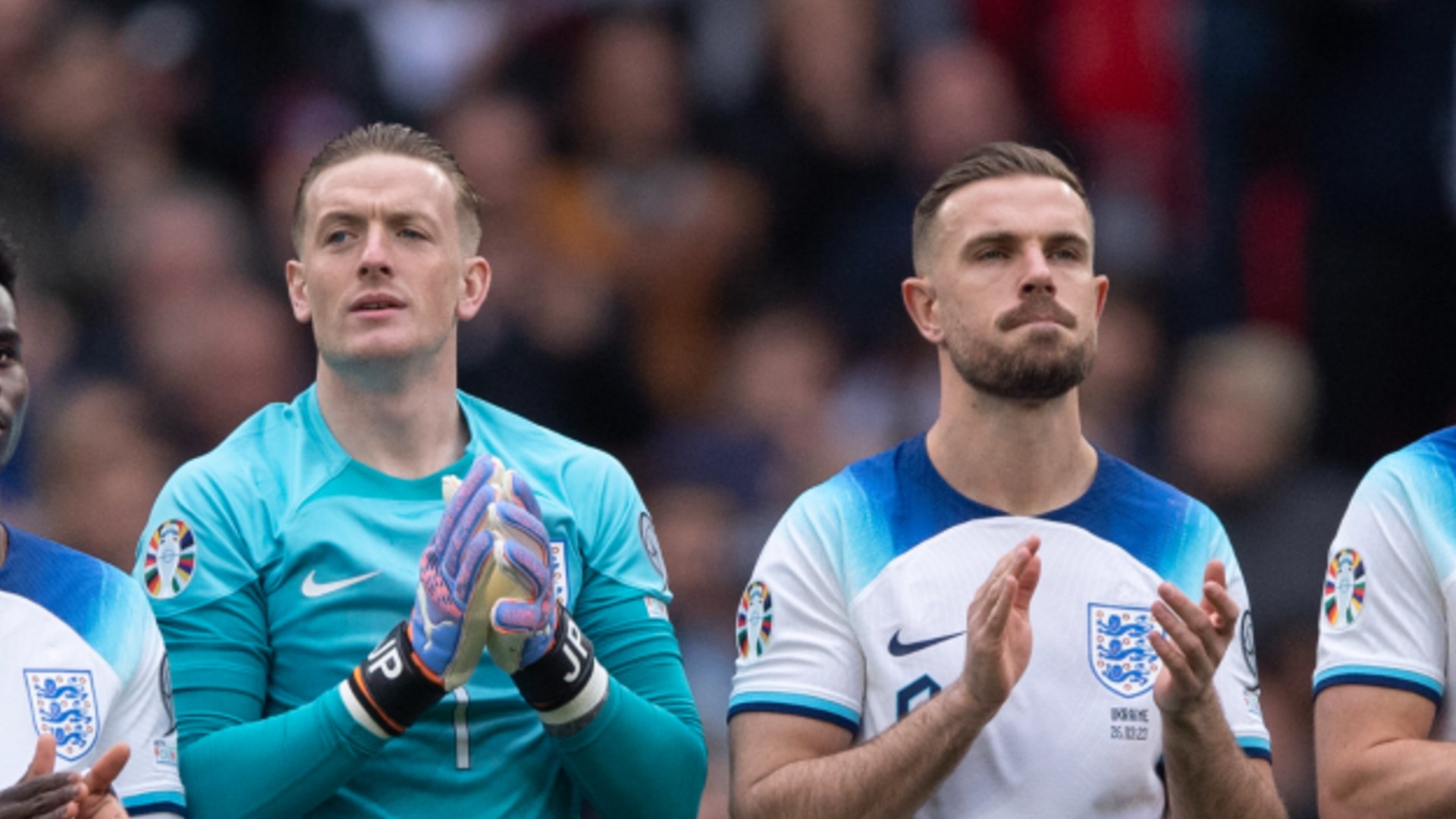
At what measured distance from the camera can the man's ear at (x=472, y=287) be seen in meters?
6.60

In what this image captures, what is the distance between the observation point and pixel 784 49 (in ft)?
36.6

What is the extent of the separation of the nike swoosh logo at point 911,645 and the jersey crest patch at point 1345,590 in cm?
92

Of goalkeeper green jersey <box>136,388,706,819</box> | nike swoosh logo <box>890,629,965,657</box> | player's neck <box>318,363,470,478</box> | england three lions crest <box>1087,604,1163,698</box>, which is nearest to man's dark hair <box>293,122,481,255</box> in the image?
player's neck <box>318,363,470,478</box>

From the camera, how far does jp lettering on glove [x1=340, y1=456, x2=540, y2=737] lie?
5594mm

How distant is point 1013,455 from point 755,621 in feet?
2.59

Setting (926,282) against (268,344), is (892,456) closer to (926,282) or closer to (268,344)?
(926,282)

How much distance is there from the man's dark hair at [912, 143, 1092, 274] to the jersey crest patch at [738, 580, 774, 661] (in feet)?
3.28

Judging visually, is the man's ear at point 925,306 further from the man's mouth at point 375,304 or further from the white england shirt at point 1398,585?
the man's mouth at point 375,304

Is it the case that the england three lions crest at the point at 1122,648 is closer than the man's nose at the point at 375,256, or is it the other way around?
the england three lions crest at the point at 1122,648

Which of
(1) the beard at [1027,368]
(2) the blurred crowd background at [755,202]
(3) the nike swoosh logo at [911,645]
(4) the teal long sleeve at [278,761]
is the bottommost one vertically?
(4) the teal long sleeve at [278,761]

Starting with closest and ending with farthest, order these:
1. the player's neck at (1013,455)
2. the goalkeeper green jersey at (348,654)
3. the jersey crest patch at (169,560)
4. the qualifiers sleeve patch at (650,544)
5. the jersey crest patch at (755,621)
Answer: the goalkeeper green jersey at (348,654) → the jersey crest patch at (169,560) → the jersey crest patch at (755,621) → the player's neck at (1013,455) → the qualifiers sleeve patch at (650,544)

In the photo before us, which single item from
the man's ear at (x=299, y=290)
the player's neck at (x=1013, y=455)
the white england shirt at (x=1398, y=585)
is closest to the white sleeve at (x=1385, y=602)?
the white england shirt at (x=1398, y=585)

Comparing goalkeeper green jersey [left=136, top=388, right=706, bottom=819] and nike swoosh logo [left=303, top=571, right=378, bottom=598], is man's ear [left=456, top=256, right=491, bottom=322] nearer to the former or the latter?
goalkeeper green jersey [left=136, top=388, right=706, bottom=819]

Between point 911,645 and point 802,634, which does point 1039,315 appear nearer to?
point 911,645
